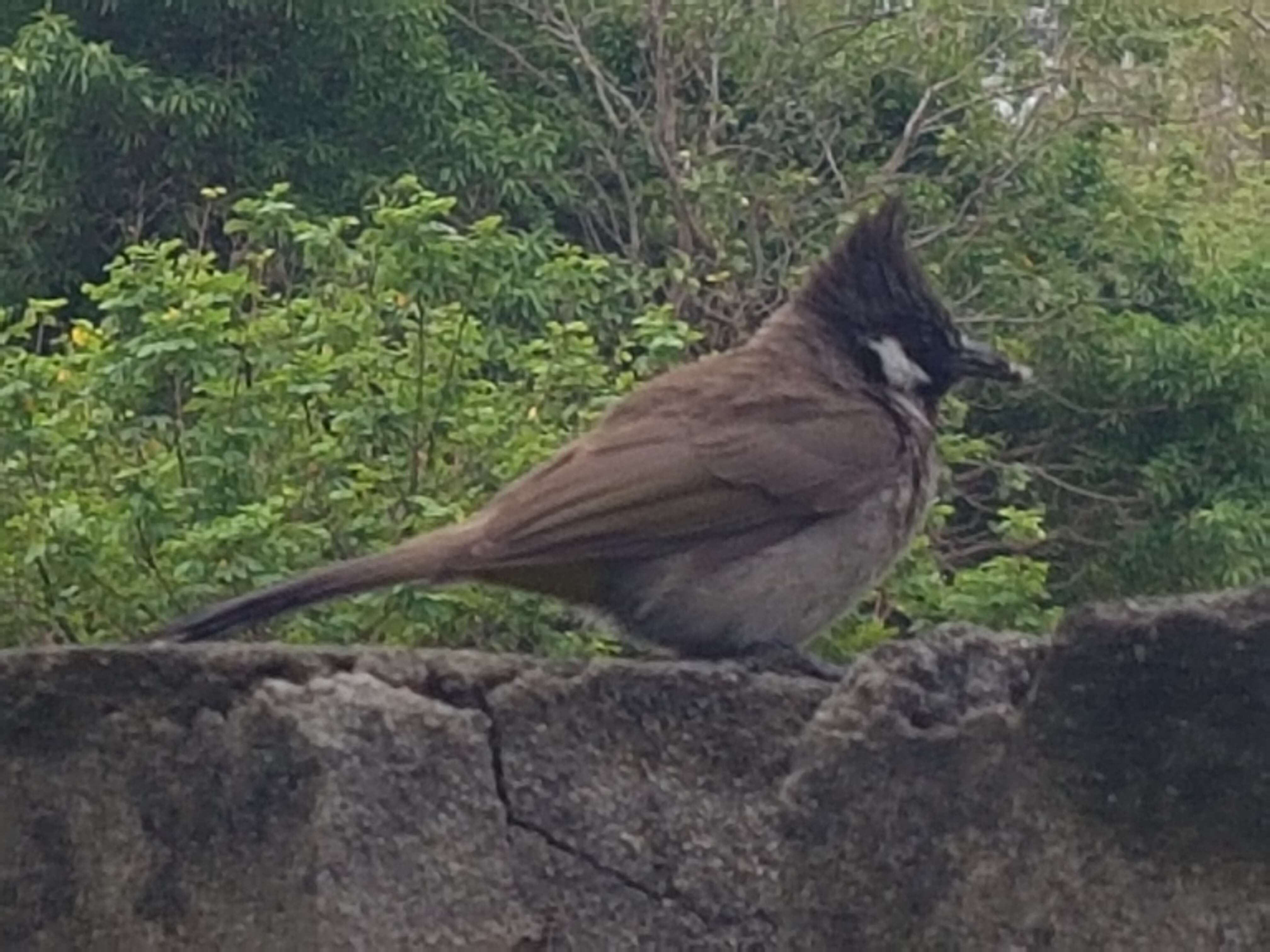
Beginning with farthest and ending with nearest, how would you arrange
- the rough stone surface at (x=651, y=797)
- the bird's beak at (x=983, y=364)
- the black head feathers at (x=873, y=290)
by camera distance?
the bird's beak at (x=983, y=364) < the black head feathers at (x=873, y=290) < the rough stone surface at (x=651, y=797)

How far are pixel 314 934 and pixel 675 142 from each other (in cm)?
1195

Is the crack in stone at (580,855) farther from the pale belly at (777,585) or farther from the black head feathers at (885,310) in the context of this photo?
the black head feathers at (885,310)

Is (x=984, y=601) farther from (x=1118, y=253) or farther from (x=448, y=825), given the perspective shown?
(x=448, y=825)

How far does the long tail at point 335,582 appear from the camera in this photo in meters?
2.80

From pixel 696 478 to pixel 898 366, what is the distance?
25.8 inches

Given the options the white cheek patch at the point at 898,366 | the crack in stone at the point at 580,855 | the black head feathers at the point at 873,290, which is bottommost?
the white cheek patch at the point at 898,366

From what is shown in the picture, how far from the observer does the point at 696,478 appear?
354cm

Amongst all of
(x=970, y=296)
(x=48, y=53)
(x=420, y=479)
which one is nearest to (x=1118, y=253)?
(x=970, y=296)

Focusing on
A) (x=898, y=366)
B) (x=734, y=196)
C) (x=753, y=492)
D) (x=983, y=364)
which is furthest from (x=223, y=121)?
(x=753, y=492)

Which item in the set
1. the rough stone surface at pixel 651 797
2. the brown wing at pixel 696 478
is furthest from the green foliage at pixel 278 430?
the rough stone surface at pixel 651 797

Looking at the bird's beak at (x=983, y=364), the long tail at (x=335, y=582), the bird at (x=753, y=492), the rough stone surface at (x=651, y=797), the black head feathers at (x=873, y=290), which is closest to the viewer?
the rough stone surface at (x=651, y=797)

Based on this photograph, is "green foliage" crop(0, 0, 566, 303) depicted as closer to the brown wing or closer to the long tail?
the brown wing

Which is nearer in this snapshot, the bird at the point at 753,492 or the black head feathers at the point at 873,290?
the bird at the point at 753,492

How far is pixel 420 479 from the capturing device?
7.60 meters
